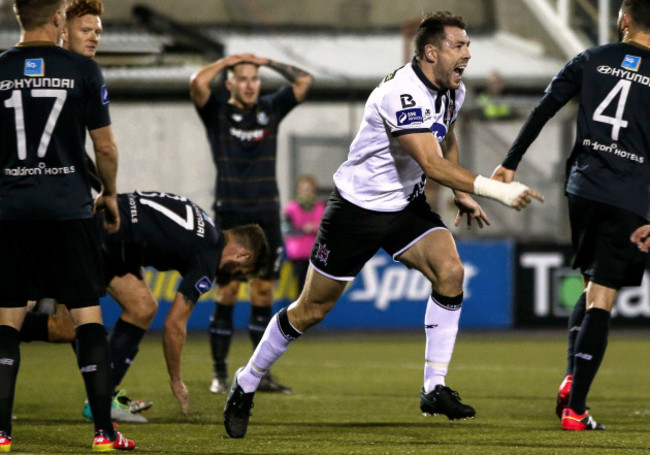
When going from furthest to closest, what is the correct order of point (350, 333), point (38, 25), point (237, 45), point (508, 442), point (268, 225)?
point (237, 45) → point (350, 333) → point (268, 225) → point (508, 442) → point (38, 25)

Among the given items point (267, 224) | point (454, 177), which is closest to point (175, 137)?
point (267, 224)

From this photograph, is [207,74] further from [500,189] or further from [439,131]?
[500,189]

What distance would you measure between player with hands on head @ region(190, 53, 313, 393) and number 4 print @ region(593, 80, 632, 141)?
3.10 meters

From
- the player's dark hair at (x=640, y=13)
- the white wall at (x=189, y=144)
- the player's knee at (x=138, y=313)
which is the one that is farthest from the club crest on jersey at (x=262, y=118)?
the white wall at (x=189, y=144)

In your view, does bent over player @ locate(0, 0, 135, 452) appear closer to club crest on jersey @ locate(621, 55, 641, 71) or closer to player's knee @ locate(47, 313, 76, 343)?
player's knee @ locate(47, 313, 76, 343)

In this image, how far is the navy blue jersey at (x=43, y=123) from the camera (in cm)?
530

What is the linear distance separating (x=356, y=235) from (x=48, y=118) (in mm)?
1647

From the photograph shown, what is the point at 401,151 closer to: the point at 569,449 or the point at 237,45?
the point at 569,449

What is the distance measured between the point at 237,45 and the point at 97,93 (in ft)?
51.6

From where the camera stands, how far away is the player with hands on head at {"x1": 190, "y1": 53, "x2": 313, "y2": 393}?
873cm

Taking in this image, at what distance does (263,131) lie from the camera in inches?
348

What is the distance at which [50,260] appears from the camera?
213 inches

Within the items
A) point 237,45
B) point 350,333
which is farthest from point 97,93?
point 237,45

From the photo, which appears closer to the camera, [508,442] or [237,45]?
[508,442]
